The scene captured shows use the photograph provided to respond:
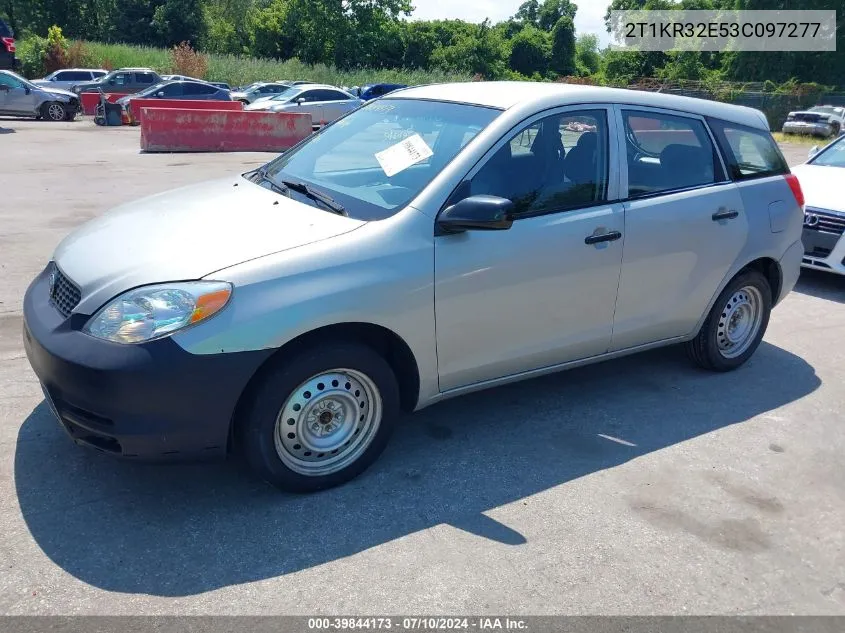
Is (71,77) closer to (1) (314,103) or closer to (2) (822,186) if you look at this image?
(1) (314,103)

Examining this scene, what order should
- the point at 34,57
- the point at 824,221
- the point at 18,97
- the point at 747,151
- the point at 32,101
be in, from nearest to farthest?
the point at 747,151, the point at 824,221, the point at 18,97, the point at 32,101, the point at 34,57

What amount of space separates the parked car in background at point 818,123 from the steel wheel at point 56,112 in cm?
2889

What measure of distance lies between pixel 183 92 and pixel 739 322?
905 inches

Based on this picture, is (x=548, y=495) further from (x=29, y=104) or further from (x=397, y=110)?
(x=29, y=104)

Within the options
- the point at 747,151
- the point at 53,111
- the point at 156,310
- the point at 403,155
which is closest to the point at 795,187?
the point at 747,151

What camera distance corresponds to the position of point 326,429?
11.7 feet

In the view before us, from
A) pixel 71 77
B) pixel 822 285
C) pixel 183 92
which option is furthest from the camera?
pixel 71 77

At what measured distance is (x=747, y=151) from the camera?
16.9 feet

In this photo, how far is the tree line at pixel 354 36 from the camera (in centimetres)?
5222

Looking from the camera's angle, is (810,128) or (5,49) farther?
(810,128)

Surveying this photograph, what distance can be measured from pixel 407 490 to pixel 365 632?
97cm

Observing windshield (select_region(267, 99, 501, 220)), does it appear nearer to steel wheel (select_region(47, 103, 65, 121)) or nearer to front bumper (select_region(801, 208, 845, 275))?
front bumper (select_region(801, 208, 845, 275))

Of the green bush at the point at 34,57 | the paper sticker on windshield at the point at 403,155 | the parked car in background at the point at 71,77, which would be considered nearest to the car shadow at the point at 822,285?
the paper sticker on windshield at the point at 403,155

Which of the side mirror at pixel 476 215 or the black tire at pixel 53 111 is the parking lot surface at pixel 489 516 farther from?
the black tire at pixel 53 111
